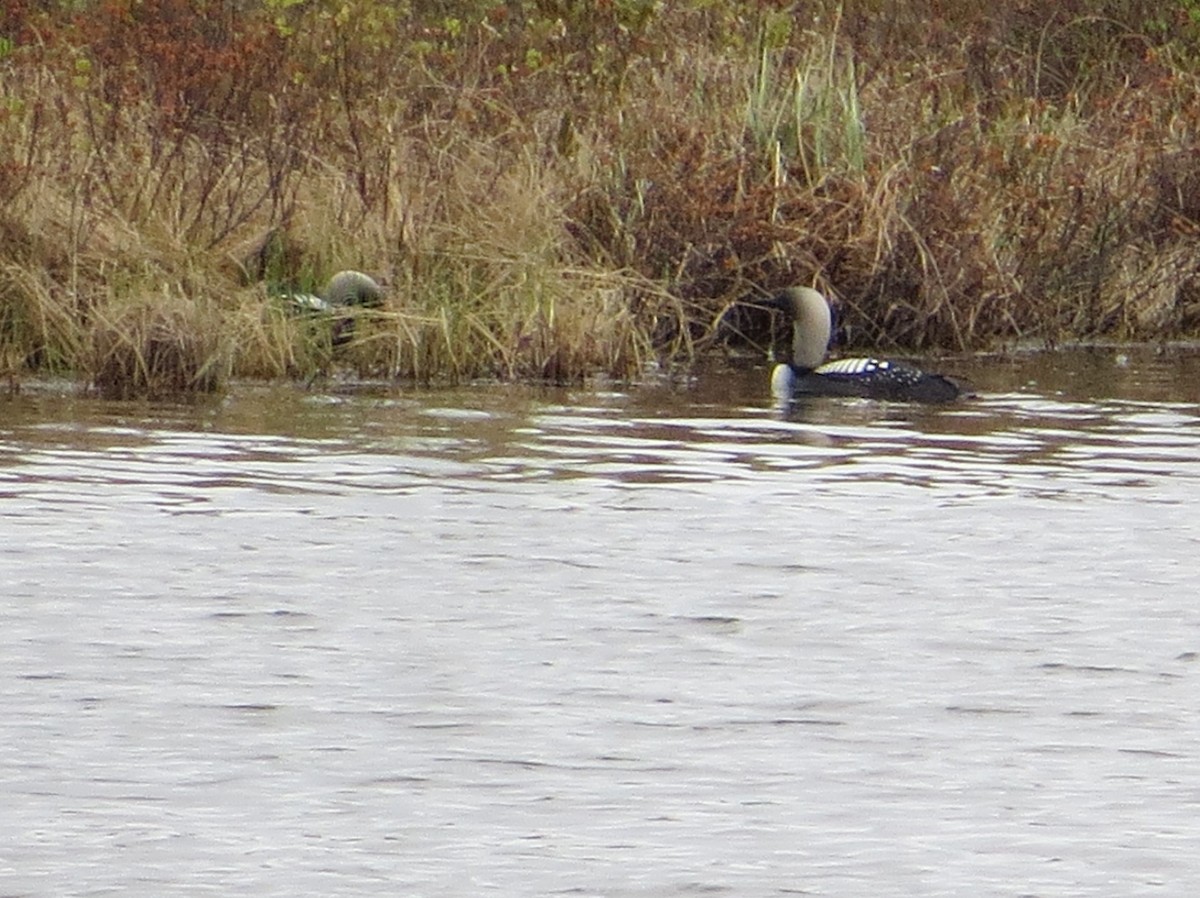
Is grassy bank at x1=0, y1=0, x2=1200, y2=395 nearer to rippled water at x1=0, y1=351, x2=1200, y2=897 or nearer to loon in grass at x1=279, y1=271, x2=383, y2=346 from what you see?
loon in grass at x1=279, y1=271, x2=383, y2=346

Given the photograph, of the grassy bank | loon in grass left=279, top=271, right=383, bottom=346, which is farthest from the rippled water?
loon in grass left=279, top=271, right=383, bottom=346

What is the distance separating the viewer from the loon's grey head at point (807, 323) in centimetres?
1456

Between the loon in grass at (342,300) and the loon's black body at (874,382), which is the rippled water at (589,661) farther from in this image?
the loon in grass at (342,300)

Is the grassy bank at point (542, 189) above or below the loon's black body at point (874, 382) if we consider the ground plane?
above

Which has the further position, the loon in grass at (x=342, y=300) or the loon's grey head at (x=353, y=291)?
the loon's grey head at (x=353, y=291)

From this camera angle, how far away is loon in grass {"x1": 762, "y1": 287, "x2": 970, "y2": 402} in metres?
13.4

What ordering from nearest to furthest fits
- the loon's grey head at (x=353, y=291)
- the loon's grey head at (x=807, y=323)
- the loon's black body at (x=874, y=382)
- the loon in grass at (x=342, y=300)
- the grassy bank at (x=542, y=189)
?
the loon's black body at (x=874, y=382), the grassy bank at (x=542, y=189), the loon in grass at (x=342, y=300), the loon's grey head at (x=353, y=291), the loon's grey head at (x=807, y=323)

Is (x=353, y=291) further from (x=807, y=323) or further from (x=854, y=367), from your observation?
(x=854, y=367)

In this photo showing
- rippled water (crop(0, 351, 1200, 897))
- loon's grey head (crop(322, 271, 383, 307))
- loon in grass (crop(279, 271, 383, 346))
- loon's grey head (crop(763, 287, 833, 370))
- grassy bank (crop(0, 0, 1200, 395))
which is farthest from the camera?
loon's grey head (crop(763, 287, 833, 370))

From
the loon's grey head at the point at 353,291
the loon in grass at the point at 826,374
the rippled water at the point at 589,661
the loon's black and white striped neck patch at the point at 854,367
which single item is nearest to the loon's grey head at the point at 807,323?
the loon in grass at the point at 826,374

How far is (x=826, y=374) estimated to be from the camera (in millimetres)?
13844

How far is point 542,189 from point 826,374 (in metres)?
1.94

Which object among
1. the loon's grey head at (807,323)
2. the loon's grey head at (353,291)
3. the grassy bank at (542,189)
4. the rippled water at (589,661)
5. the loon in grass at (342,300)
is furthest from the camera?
the loon's grey head at (807,323)

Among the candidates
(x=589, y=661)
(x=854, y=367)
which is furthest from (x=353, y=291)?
(x=589, y=661)
